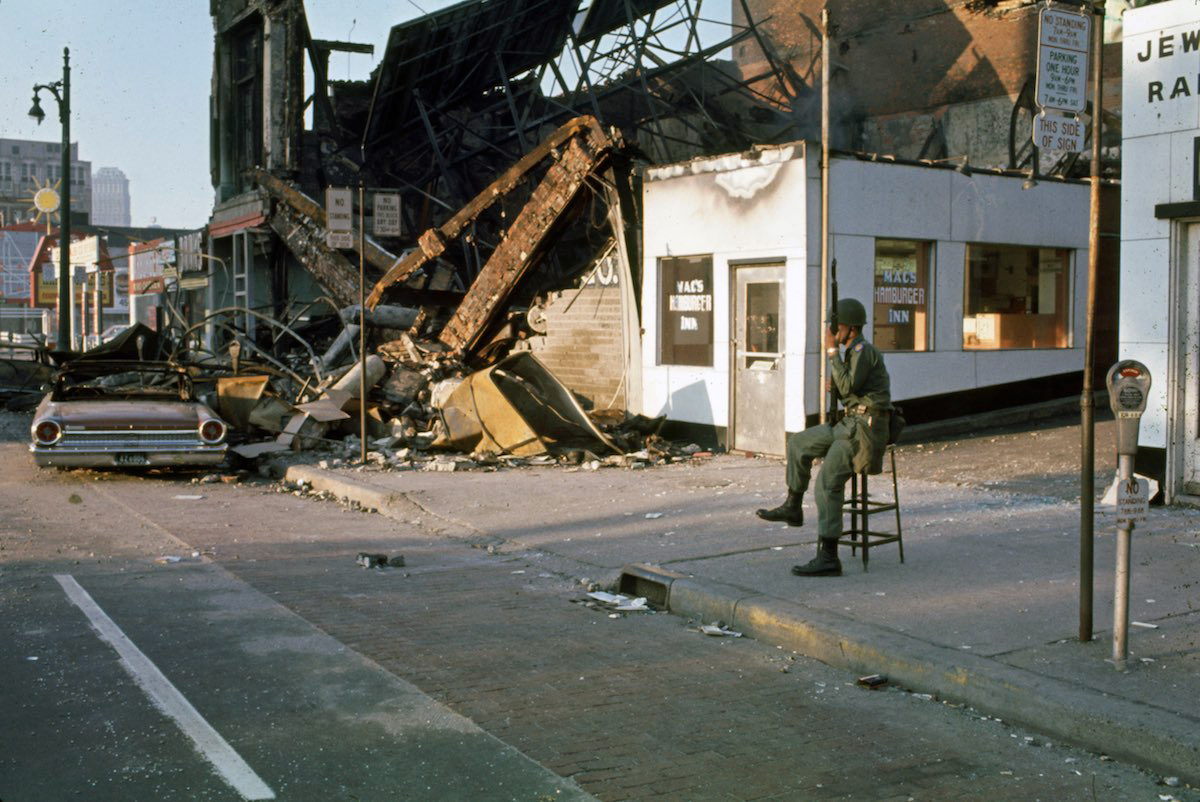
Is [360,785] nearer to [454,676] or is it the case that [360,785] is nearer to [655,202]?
[454,676]

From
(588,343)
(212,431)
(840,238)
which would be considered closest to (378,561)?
(212,431)

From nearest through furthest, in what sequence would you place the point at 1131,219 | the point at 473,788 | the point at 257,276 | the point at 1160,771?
the point at 473,788
the point at 1160,771
the point at 1131,219
the point at 257,276

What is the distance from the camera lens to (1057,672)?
217 inches

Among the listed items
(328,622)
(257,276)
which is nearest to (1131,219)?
(328,622)

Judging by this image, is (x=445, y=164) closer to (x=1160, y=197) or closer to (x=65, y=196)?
(x=65, y=196)

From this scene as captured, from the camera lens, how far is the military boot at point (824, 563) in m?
7.64

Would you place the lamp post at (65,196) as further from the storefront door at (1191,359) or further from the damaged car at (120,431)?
the storefront door at (1191,359)

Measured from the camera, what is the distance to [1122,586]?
217 inches

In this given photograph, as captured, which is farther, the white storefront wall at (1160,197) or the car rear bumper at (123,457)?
the car rear bumper at (123,457)

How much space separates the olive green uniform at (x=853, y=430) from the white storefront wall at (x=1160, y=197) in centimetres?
385

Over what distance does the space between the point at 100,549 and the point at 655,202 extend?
28.6 feet

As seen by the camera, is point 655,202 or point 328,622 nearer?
point 328,622

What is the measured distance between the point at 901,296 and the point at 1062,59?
8.78 meters

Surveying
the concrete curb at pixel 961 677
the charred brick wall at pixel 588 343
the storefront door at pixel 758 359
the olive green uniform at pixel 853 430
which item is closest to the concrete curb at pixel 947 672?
the concrete curb at pixel 961 677
